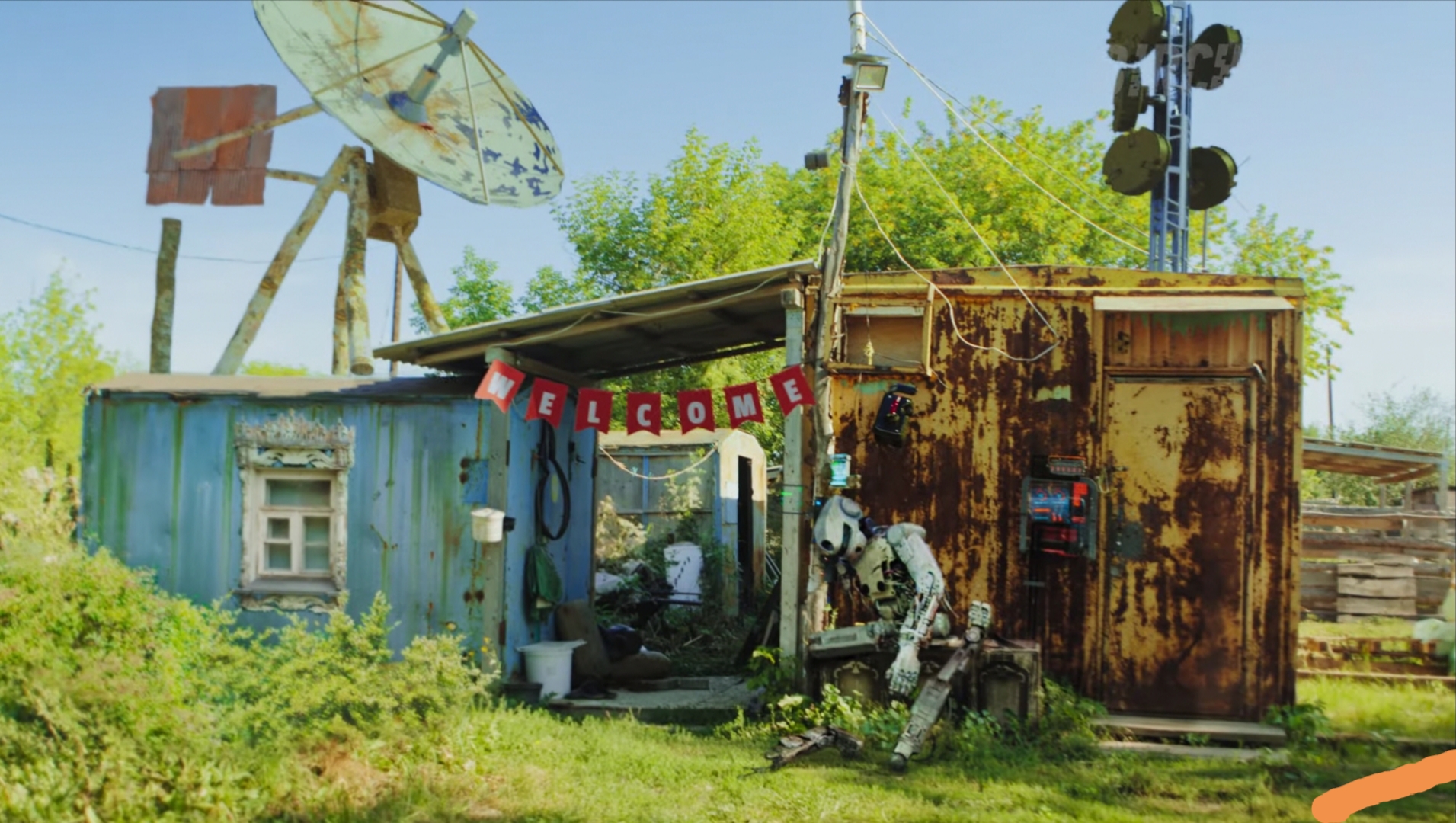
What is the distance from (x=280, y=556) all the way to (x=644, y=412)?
12.5ft

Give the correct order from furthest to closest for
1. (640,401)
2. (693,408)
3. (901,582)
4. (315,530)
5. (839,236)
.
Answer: (640,401) → (693,408) → (315,530) → (839,236) → (901,582)

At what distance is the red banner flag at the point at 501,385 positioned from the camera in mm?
10445

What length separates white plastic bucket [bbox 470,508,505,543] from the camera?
10320 millimetres

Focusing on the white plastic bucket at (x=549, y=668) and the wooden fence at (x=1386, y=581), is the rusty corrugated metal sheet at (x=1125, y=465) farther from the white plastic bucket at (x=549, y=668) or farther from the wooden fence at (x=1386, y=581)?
the wooden fence at (x=1386, y=581)

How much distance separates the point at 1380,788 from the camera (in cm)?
169

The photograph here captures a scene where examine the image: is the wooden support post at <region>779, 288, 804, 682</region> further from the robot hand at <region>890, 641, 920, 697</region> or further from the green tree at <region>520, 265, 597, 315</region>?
the green tree at <region>520, 265, 597, 315</region>

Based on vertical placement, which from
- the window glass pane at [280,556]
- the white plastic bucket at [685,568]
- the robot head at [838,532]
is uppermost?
the robot head at [838,532]

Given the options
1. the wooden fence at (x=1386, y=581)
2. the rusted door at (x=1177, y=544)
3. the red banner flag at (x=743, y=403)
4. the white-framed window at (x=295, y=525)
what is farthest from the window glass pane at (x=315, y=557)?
the wooden fence at (x=1386, y=581)

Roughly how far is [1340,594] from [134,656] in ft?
47.2

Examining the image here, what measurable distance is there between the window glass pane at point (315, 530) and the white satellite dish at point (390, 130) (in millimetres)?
2414

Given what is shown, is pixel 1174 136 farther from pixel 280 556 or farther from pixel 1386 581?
Result: pixel 280 556

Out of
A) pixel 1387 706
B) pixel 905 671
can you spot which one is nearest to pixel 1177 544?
pixel 1387 706

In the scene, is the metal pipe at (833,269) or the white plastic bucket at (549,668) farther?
the white plastic bucket at (549,668)

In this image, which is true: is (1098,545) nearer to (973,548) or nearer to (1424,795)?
(973,548)
